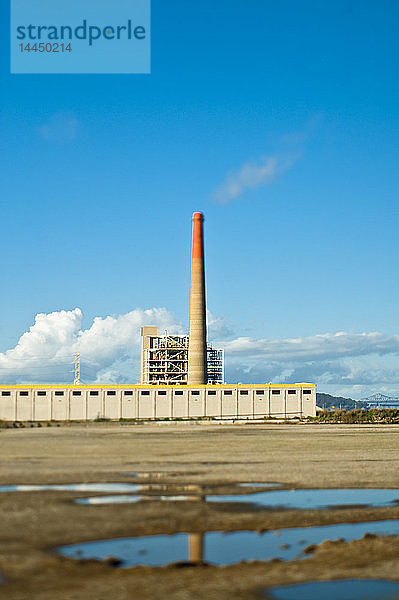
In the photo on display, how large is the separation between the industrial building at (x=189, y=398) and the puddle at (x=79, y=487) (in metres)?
83.1

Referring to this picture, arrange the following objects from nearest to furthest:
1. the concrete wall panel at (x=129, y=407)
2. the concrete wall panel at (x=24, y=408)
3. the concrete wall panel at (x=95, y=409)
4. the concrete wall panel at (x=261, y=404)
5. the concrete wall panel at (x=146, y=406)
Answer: the concrete wall panel at (x=24, y=408), the concrete wall panel at (x=95, y=409), the concrete wall panel at (x=129, y=407), the concrete wall panel at (x=146, y=406), the concrete wall panel at (x=261, y=404)

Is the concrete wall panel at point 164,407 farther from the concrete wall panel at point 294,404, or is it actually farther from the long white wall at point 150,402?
the concrete wall panel at point 294,404

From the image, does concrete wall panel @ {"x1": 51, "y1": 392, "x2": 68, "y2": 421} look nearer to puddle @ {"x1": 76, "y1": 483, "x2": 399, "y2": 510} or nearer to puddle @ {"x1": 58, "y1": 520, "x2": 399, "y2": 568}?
puddle @ {"x1": 76, "y1": 483, "x2": 399, "y2": 510}

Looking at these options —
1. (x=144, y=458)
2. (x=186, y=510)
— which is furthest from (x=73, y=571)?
(x=144, y=458)

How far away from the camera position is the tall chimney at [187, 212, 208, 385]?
109500 mm

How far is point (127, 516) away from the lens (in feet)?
64.3

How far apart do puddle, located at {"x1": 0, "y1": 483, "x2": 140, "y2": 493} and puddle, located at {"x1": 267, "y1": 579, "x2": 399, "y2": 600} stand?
40.6 ft

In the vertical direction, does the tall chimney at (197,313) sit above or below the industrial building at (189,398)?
above

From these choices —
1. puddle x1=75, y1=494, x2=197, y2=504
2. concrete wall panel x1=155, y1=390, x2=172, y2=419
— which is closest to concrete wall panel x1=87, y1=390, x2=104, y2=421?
concrete wall panel x1=155, y1=390, x2=172, y2=419

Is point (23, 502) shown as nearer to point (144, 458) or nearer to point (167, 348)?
point (144, 458)

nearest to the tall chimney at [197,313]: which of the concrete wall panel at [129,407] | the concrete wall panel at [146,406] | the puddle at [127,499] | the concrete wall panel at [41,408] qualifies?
the concrete wall panel at [146,406]

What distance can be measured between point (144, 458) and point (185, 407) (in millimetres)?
72651

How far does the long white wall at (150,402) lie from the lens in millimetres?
107062

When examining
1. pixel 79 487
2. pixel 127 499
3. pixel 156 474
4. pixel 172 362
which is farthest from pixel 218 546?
pixel 172 362
